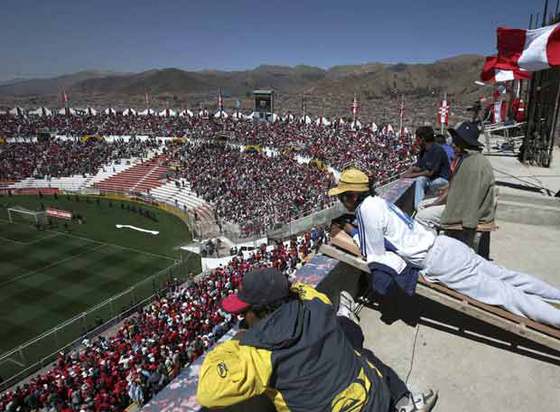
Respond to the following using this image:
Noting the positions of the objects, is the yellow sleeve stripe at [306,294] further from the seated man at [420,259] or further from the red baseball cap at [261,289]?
the seated man at [420,259]

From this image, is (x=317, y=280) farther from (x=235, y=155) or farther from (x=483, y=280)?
(x=235, y=155)

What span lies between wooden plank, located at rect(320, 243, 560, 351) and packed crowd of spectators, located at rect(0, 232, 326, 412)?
613 cm

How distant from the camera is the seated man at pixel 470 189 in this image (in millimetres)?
4055

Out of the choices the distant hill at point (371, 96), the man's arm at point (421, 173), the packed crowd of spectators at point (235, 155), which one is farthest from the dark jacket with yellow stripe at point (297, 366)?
the distant hill at point (371, 96)

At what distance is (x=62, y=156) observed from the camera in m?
46.2

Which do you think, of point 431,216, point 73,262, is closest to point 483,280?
point 431,216

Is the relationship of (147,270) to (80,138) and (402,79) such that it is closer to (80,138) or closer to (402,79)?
(80,138)

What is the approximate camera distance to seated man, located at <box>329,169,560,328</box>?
3.21 meters

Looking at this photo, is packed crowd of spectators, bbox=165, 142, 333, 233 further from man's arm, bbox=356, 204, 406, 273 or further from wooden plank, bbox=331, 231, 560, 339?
man's arm, bbox=356, 204, 406, 273

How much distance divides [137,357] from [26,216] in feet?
87.8

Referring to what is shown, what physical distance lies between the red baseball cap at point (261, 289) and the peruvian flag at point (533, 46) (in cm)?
860

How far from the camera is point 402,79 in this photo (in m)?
143

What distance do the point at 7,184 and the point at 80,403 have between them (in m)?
40.6

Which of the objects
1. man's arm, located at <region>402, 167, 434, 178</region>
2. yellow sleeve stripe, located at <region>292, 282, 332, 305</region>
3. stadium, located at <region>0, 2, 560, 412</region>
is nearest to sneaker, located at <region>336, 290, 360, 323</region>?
stadium, located at <region>0, 2, 560, 412</region>
